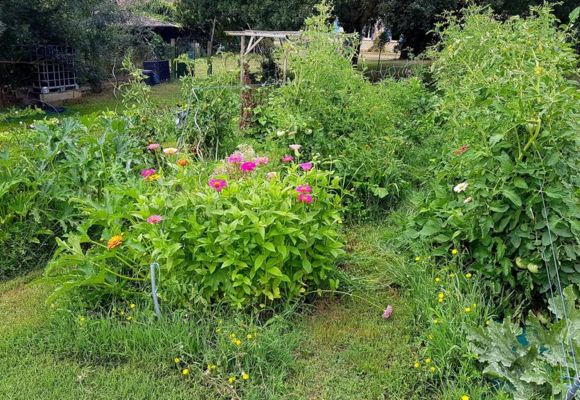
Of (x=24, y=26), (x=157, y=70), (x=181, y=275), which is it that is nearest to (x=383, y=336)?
(x=181, y=275)

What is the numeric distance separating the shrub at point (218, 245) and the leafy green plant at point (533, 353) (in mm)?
949

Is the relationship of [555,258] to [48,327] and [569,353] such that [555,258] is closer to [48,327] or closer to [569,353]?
[569,353]

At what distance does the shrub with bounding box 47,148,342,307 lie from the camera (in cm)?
259

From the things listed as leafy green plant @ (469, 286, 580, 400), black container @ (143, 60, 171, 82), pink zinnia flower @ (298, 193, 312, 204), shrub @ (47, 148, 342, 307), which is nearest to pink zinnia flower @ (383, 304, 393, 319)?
shrub @ (47, 148, 342, 307)

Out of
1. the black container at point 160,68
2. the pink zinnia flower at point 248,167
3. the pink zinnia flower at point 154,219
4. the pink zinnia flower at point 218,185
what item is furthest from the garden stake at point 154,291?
the black container at point 160,68

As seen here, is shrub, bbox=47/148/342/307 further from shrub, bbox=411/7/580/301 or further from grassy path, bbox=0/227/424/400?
shrub, bbox=411/7/580/301

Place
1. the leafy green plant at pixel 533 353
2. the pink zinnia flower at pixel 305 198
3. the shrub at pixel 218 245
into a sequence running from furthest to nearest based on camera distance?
the pink zinnia flower at pixel 305 198 → the shrub at pixel 218 245 → the leafy green plant at pixel 533 353

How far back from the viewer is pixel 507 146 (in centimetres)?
256

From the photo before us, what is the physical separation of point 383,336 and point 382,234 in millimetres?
1207

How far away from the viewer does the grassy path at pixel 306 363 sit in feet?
7.51

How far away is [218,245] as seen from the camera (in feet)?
8.61

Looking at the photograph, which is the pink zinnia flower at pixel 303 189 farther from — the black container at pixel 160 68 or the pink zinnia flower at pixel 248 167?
the black container at pixel 160 68

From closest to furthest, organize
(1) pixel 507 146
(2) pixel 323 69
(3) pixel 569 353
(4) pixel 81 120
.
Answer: (3) pixel 569 353, (1) pixel 507 146, (4) pixel 81 120, (2) pixel 323 69

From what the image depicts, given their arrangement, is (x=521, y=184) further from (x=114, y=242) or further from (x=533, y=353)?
(x=114, y=242)
